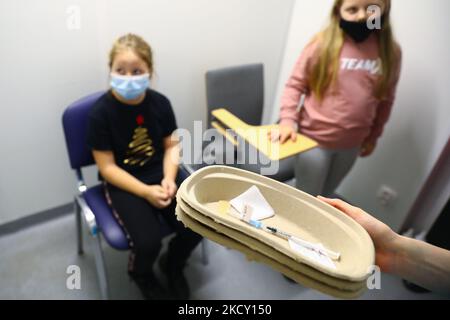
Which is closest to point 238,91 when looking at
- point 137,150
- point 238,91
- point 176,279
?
point 238,91

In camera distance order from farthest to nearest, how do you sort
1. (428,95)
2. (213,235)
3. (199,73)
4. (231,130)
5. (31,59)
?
(199,73) → (428,95) → (31,59) → (231,130) → (213,235)

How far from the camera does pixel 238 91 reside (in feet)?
5.25

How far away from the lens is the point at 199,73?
1620 mm

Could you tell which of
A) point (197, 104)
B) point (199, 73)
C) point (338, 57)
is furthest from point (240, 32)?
point (338, 57)

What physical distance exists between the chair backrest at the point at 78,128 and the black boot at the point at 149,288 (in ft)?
1.68

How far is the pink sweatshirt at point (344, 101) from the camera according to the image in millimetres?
1156

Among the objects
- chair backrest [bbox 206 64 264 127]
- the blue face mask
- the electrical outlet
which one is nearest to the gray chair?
chair backrest [bbox 206 64 264 127]

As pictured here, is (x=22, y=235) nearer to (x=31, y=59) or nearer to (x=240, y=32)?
(x=31, y=59)

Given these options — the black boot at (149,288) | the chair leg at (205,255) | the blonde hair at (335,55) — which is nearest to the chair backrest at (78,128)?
the black boot at (149,288)

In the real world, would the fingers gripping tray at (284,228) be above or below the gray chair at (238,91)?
above

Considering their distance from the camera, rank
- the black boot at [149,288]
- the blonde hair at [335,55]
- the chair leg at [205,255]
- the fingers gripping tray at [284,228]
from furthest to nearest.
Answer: the chair leg at [205,255], the black boot at [149,288], the blonde hair at [335,55], the fingers gripping tray at [284,228]

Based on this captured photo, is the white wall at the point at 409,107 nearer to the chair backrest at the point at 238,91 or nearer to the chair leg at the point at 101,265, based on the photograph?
the chair backrest at the point at 238,91

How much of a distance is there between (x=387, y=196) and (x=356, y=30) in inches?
37.9

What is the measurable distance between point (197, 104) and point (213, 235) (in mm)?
1377
